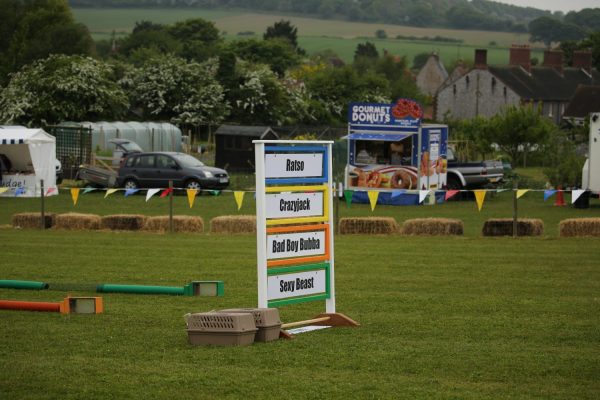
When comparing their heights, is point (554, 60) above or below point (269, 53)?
below

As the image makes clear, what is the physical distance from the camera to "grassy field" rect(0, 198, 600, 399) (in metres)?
9.14

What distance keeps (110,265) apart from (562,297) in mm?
8353

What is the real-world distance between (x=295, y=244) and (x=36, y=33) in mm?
103728

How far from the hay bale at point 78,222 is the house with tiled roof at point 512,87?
73892mm

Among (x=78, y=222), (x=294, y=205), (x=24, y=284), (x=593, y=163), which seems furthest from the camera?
(x=593, y=163)

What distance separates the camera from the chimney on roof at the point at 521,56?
348ft

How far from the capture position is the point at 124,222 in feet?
91.8

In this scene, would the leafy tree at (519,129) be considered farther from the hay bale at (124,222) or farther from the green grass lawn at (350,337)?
the green grass lawn at (350,337)

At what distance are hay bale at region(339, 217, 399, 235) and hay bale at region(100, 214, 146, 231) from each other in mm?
5293

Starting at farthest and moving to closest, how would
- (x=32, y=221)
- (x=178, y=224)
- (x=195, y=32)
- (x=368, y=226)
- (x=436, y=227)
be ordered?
(x=195, y=32) < (x=32, y=221) < (x=178, y=224) < (x=368, y=226) < (x=436, y=227)

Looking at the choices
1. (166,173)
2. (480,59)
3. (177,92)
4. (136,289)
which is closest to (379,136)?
(166,173)

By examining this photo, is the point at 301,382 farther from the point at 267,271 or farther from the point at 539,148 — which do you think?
the point at 539,148

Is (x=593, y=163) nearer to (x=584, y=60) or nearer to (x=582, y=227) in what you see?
(x=582, y=227)

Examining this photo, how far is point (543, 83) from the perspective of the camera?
10281 centimetres
